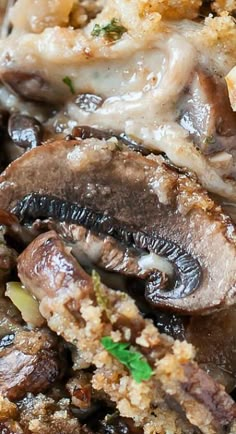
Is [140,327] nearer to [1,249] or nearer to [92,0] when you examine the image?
[1,249]

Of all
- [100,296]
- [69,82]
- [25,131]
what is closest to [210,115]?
[69,82]

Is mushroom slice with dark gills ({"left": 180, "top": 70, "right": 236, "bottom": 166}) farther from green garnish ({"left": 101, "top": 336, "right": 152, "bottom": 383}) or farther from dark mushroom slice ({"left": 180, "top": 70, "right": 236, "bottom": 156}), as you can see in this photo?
green garnish ({"left": 101, "top": 336, "right": 152, "bottom": 383})

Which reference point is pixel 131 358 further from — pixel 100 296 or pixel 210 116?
pixel 210 116

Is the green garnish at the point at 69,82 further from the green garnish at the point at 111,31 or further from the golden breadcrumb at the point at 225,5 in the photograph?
the golden breadcrumb at the point at 225,5

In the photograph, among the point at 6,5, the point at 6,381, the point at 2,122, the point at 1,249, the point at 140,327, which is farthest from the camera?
the point at 6,5

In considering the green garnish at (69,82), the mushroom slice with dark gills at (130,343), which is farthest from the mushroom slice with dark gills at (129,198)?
the green garnish at (69,82)

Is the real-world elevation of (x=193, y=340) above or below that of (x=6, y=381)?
above

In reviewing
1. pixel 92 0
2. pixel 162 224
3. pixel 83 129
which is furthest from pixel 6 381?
pixel 92 0

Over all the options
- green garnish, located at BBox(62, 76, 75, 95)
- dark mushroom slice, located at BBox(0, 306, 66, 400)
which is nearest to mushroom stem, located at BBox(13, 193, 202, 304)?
dark mushroom slice, located at BBox(0, 306, 66, 400)
